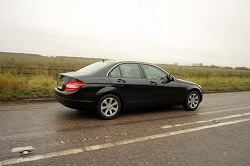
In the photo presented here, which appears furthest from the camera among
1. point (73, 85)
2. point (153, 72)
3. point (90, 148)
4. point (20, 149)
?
point (153, 72)

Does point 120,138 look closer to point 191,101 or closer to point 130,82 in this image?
point 130,82

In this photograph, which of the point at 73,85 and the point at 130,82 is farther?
the point at 130,82

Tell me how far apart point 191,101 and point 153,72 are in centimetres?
193

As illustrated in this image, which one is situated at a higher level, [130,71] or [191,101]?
[130,71]

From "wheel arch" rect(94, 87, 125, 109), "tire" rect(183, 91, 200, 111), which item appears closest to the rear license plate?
"wheel arch" rect(94, 87, 125, 109)

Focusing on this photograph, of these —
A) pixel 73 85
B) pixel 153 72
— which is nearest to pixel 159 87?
pixel 153 72

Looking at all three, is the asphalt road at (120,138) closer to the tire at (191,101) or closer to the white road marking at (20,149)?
the white road marking at (20,149)

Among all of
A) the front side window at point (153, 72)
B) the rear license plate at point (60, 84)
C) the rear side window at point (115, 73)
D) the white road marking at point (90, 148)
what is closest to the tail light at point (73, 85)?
the rear license plate at point (60, 84)

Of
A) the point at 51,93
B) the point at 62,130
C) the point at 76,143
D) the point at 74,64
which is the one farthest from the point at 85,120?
the point at 74,64

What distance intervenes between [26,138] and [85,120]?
178cm

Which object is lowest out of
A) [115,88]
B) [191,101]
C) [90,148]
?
[90,148]

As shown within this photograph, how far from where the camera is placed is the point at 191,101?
8.25 meters

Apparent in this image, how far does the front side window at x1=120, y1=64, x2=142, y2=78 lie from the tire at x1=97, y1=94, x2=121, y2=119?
775 millimetres

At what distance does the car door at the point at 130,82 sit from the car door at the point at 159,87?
8.9 inches
